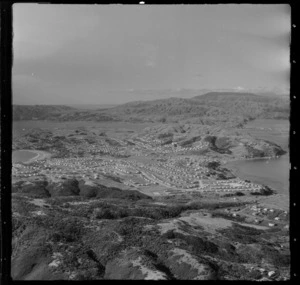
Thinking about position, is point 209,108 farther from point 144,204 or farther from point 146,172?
point 144,204

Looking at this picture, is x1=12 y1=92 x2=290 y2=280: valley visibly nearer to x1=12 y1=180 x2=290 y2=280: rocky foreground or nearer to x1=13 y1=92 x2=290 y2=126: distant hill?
x1=12 y1=180 x2=290 y2=280: rocky foreground

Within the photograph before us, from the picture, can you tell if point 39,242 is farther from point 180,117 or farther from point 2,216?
point 180,117

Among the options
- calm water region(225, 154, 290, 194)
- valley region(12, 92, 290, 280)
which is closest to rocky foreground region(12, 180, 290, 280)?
valley region(12, 92, 290, 280)

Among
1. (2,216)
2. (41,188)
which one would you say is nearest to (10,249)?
(2,216)

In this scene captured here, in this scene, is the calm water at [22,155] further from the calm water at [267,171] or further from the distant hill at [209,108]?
the calm water at [267,171]

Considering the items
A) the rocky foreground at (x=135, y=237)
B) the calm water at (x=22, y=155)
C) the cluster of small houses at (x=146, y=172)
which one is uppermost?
the calm water at (x=22, y=155)

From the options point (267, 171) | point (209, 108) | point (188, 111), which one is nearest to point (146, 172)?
point (188, 111)

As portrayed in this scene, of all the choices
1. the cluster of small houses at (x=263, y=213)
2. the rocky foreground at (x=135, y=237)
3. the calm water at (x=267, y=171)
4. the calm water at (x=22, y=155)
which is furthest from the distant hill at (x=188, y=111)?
the cluster of small houses at (x=263, y=213)
